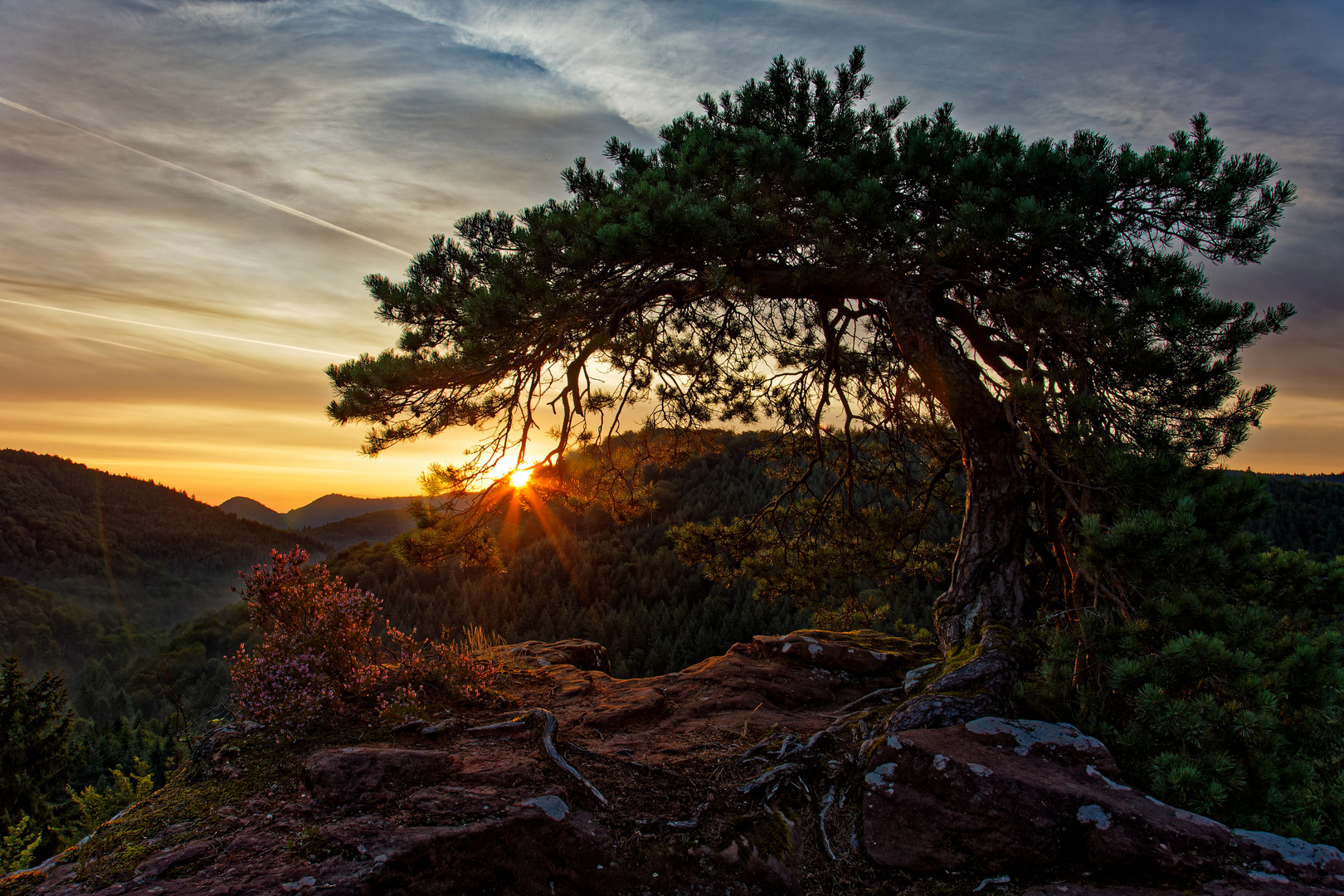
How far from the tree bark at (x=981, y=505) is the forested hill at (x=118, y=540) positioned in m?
165

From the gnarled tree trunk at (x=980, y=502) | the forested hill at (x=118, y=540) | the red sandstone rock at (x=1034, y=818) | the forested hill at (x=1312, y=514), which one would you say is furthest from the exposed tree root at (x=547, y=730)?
the forested hill at (x=118, y=540)

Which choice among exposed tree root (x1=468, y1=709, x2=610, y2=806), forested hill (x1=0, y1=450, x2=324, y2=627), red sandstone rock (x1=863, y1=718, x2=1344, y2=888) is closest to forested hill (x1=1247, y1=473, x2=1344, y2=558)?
red sandstone rock (x1=863, y1=718, x2=1344, y2=888)

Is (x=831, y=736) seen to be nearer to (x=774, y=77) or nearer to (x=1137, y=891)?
(x=1137, y=891)

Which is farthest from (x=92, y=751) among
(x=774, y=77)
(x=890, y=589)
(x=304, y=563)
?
(x=774, y=77)

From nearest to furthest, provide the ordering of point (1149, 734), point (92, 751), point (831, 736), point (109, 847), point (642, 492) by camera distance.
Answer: point (109, 847)
point (1149, 734)
point (831, 736)
point (642, 492)
point (92, 751)

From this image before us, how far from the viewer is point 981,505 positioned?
18.7 ft

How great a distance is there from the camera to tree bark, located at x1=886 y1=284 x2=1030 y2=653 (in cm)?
555

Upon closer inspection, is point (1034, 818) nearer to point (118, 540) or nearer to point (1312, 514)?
point (1312, 514)

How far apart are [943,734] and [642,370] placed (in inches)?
186

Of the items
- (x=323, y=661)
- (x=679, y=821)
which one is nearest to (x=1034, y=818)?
(x=679, y=821)

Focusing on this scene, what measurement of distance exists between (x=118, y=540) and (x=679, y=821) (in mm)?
210173

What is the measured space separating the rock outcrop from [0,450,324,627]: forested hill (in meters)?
164

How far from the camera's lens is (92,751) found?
3216cm

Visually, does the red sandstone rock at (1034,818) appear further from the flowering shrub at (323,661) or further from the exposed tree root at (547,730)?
the flowering shrub at (323,661)
